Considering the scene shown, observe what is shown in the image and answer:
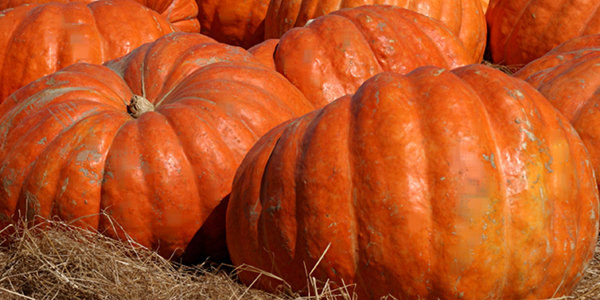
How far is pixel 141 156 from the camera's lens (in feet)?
8.79

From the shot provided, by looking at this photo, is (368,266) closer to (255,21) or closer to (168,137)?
(168,137)

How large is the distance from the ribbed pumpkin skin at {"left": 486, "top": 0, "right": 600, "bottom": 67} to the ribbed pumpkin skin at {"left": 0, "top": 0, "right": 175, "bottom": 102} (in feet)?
8.62

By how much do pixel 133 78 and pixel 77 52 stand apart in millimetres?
926

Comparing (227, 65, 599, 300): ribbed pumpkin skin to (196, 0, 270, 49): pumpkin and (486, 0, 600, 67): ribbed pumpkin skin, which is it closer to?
(486, 0, 600, 67): ribbed pumpkin skin

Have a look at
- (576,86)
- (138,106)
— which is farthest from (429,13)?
(138,106)

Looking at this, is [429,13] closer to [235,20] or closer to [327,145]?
[235,20]

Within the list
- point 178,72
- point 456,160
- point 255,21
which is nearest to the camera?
point 456,160

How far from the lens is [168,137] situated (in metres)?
2.71

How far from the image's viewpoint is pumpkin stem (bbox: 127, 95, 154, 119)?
2.96m

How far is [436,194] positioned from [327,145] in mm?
395

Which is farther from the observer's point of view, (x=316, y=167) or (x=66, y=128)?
(x=66, y=128)

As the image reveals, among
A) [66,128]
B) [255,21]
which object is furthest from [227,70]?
[255,21]

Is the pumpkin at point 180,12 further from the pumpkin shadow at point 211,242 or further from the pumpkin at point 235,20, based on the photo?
the pumpkin shadow at point 211,242

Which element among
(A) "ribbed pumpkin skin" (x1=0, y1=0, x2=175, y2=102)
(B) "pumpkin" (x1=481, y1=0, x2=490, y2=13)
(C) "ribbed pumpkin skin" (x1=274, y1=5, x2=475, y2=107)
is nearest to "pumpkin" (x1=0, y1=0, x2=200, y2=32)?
(A) "ribbed pumpkin skin" (x1=0, y1=0, x2=175, y2=102)
